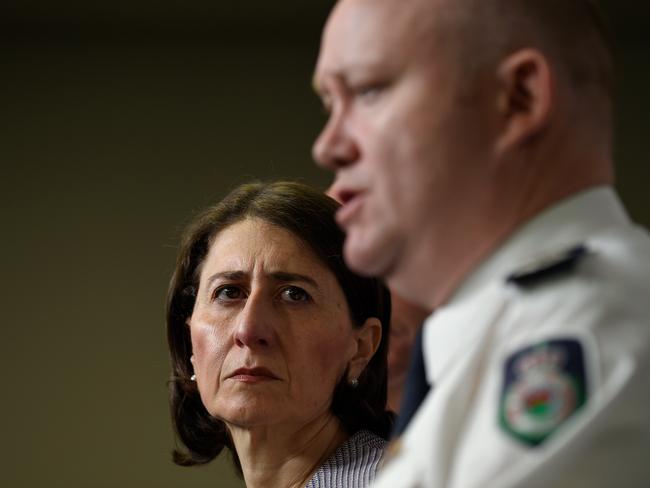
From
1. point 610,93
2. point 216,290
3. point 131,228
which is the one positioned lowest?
point 610,93

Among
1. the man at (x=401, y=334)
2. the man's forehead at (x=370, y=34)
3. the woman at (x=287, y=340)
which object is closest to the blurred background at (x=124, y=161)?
the man at (x=401, y=334)

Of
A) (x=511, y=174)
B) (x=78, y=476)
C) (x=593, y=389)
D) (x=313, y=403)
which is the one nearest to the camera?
(x=593, y=389)

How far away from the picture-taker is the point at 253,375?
1.90 metres

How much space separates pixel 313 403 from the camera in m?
1.93

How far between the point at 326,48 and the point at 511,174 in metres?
0.21

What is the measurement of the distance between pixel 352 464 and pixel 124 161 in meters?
4.53

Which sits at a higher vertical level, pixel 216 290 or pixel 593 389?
pixel 216 290

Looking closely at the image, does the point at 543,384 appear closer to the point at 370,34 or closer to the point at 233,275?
the point at 370,34

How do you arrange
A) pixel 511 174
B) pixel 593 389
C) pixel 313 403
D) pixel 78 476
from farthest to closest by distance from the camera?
1. pixel 78 476
2. pixel 313 403
3. pixel 511 174
4. pixel 593 389

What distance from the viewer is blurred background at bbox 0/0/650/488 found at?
19.6 feet

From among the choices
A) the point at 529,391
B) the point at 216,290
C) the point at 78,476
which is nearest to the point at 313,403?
the point at 216,290

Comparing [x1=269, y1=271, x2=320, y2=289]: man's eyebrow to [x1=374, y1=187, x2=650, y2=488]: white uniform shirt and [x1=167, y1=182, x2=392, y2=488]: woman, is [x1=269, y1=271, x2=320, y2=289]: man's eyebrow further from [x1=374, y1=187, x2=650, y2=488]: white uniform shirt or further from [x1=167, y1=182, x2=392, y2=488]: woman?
[x1=374, y1=187, x2=650, y2=488]: white uniform shirt

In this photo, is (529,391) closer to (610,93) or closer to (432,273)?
(432,273)

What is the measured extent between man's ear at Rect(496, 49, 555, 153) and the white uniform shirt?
0.33 feet
